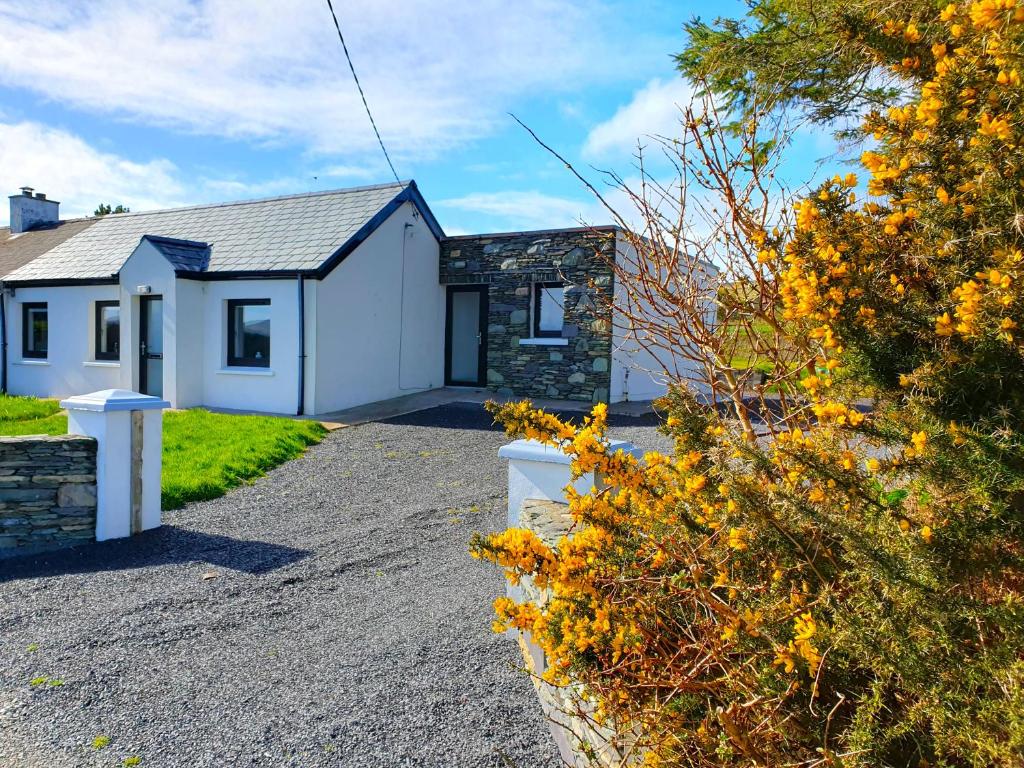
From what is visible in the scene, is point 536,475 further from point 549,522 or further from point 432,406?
point 432,406

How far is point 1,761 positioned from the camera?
2.99m

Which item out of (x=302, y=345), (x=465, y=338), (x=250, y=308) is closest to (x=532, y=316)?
(x=465, y=338)

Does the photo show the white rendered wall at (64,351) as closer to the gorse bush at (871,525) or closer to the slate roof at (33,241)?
the slate roof at (33,241)

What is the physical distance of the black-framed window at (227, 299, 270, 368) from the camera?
45.0 feet

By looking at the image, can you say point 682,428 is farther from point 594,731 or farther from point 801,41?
point 801,41

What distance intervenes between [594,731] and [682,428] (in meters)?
1.17

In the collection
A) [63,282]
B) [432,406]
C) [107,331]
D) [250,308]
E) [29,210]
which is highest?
[29,210]

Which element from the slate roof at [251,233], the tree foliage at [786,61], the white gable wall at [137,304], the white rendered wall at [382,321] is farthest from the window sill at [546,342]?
the tree foliage at [786,61]

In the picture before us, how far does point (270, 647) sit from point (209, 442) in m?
6.46

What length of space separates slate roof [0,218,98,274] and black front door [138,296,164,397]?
20.7ft

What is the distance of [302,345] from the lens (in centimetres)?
1292

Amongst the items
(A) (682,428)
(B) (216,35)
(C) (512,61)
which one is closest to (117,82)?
(B) (216,35)

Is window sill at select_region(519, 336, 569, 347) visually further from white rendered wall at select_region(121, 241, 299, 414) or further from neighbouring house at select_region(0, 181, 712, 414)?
white rendered wall at select_region(121, 241, 299, 414)

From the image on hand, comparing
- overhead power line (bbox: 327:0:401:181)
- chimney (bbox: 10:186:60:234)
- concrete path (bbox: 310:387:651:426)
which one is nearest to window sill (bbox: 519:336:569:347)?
concrete path (bbox: 310:387:651:426)
